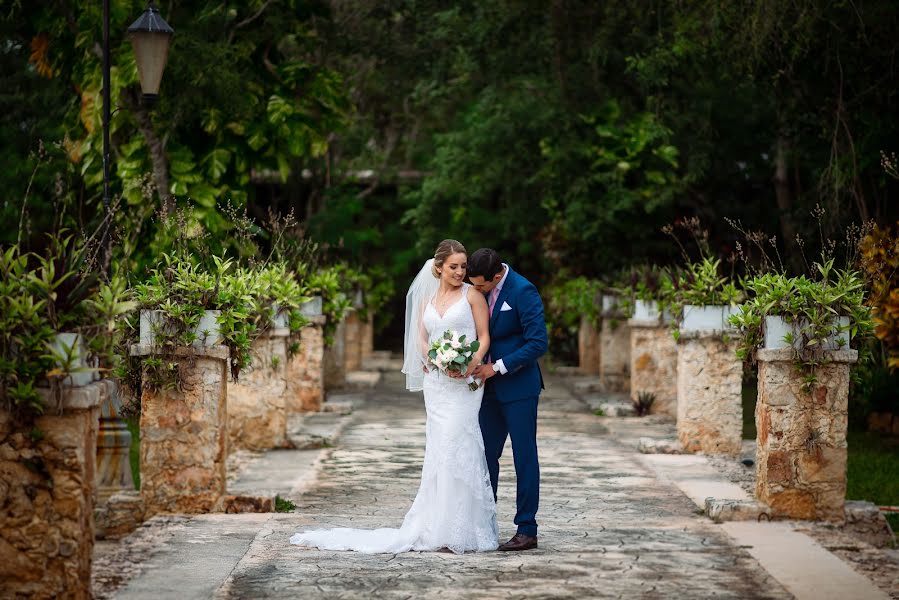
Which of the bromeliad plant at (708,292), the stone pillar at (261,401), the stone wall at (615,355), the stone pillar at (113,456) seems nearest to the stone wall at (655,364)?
the stone wall at (615,355)

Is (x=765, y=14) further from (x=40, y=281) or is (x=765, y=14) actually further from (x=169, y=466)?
(x=40, y=281)

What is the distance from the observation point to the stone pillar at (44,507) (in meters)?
6.35

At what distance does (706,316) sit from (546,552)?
570 centimetres

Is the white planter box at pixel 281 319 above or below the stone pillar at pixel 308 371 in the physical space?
above

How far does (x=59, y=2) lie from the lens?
17.8 m

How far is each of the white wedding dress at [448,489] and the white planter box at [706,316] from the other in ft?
17.2

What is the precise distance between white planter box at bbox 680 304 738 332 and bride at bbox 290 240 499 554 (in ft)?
17.2

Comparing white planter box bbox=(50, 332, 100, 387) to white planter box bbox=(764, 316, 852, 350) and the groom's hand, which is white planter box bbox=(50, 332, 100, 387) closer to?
the groom's hand

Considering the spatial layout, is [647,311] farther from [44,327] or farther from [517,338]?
[44,327]

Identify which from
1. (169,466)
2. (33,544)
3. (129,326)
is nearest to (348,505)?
(169,466)

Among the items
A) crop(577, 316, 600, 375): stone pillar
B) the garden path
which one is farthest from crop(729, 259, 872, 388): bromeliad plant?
crop(577, 316, 600, 375): stone pillar

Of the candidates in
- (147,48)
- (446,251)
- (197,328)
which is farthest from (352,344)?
(446,251)

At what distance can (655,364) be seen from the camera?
59.0 ft

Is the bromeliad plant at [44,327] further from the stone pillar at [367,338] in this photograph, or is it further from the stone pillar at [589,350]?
the stone pillar at [367,338]
